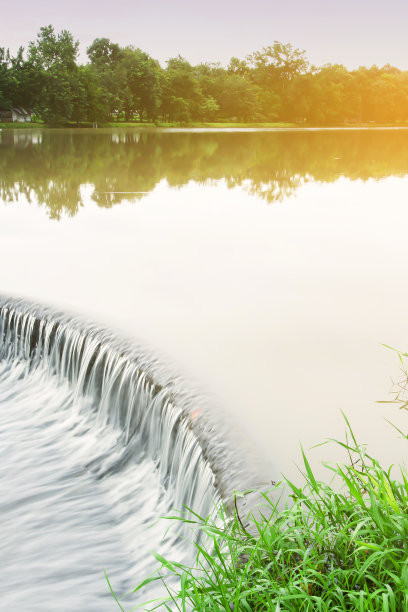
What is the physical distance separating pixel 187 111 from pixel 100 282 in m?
68.8

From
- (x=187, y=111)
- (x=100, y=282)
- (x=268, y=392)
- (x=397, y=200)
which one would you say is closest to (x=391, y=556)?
(x=268, y=392)

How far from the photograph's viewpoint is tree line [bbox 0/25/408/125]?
197ft

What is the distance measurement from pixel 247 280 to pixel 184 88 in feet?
238

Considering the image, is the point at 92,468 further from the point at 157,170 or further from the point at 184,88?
the point at 184,88

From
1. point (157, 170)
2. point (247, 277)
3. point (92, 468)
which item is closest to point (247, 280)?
point (247, 277)

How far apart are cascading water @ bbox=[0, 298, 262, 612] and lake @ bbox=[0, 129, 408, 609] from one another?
14.3 inches

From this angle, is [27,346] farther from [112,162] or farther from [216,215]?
[112,162]

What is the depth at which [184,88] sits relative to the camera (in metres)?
75.8

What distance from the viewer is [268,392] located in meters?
4.96

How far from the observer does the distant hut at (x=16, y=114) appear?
5844 cm

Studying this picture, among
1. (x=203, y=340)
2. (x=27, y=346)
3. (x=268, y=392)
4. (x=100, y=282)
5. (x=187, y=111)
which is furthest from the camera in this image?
(x=187, y=111)

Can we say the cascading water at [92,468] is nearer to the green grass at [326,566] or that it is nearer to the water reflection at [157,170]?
the green grass at [326,566]

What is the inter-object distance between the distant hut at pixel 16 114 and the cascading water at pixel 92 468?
190 feet

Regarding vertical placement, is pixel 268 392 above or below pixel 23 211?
below
